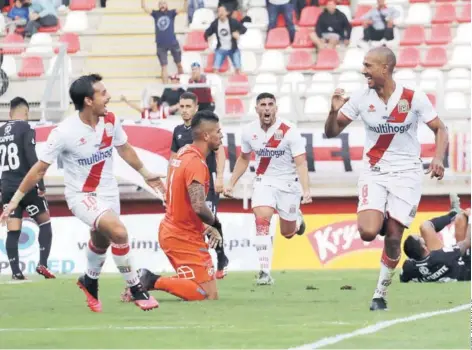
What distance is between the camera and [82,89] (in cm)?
1243

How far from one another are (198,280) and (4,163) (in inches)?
229

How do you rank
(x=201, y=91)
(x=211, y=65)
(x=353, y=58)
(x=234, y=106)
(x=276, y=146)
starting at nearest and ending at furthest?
(x=276, y=146), (x=201, y=91), (x=234, y=106), (x=353, y=58), (x=211, y=65)

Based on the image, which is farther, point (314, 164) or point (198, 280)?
point (314, 164)

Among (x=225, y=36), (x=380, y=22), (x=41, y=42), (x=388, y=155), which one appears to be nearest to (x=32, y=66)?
(x=41, y=42)

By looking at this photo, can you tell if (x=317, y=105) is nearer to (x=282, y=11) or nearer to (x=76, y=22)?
(x=282, y=11)

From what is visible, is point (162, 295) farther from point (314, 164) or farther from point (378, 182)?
point (314, 164)

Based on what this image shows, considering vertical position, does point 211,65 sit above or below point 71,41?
below

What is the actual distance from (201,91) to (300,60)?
11.2 ft

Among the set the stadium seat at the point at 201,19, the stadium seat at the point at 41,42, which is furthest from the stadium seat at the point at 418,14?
the stadium seat at the point at 41,42

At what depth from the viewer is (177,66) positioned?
2817 cm

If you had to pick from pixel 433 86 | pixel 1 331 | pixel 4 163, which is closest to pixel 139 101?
pixel 433 86

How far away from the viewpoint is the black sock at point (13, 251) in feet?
61.1

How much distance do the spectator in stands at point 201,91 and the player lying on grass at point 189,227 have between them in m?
10.7

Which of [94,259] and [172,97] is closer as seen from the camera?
[94,259]
